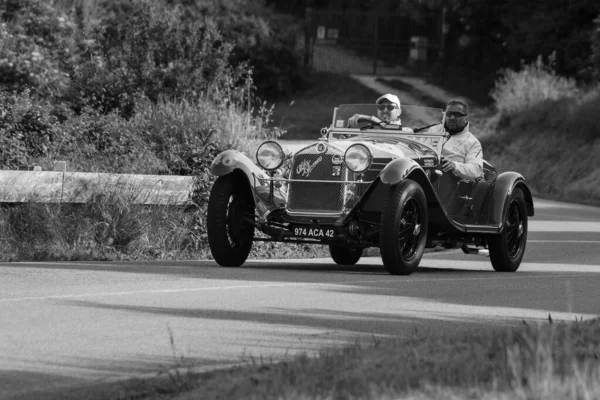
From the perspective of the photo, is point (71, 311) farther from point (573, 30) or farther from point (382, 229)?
point (573, 30)

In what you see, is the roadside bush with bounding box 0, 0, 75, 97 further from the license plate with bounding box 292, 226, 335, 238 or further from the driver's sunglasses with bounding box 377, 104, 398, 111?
the license plate with bounding box 292, 226, 335, 238

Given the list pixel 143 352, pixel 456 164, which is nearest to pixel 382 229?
pixel 456 164

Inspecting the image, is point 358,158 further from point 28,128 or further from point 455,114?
point 28,128

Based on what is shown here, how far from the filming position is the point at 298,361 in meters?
6.80

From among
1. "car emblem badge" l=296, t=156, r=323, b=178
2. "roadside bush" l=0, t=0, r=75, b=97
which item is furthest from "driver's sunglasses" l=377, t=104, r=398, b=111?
"roadside bush" l=0, t=0, r=75, b=97

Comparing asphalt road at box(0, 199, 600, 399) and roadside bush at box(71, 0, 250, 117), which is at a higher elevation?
roadside bush at box(71, 0, 250, 117)

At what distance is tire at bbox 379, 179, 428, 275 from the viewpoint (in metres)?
12.2

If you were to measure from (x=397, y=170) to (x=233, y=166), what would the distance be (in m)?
1.71

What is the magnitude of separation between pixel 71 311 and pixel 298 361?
2.48 metres

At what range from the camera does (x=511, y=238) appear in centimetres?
1473

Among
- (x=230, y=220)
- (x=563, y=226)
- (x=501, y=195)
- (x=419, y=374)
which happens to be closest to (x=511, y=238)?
(x=501, y=195)

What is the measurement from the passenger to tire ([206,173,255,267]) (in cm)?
210

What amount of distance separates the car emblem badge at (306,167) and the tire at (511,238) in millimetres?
2318

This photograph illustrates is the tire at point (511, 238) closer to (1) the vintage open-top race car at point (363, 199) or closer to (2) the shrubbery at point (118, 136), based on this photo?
(1) the vintage open-top race car at point (363, 199)
